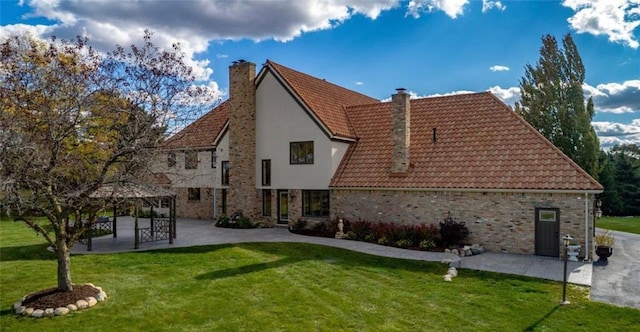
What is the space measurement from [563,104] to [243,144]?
74.8 feet

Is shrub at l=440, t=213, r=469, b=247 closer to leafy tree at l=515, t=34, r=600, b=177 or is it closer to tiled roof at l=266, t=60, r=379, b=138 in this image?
tiled roof at l=266, t=60, r=379, b=138

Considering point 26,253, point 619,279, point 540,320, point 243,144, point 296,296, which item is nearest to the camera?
point 540,320

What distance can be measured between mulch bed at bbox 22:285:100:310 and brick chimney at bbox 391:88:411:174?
14.2m

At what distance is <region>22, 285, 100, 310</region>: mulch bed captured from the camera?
10641 mm

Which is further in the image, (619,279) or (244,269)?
(244,269)

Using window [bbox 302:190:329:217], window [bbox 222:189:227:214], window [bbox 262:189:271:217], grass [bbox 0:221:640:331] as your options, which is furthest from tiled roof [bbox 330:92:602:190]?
window [bbox 222:189:227:214]

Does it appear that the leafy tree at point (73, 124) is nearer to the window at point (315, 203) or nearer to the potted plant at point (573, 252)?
the window at point (315, 203)

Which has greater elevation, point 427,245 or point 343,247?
point 427,245

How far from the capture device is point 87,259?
15969mm

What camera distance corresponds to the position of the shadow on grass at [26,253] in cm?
1672

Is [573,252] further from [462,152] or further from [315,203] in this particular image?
[315,203]

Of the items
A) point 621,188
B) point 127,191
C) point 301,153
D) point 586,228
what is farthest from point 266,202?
point 621,188

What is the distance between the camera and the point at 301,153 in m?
23.9

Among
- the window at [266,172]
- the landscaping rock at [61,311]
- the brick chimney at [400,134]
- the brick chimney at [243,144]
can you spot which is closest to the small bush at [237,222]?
the brick chimney at [243,144]
